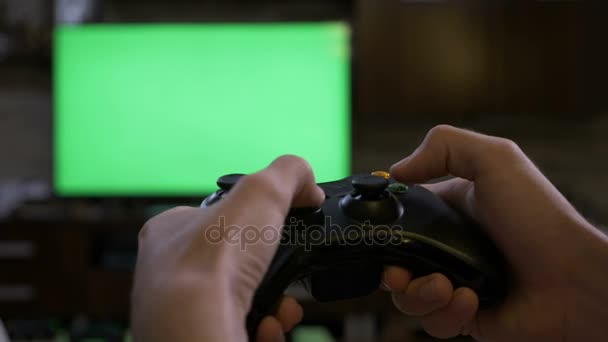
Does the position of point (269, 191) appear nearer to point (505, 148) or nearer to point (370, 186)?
point (370, 186)

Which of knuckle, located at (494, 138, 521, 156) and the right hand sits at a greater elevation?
knuckle, located at (494, 138, 521, 156)

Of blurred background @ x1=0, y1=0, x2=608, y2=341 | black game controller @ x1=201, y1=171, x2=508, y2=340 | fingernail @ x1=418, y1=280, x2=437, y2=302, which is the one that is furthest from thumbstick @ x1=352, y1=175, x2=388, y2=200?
blurred background @ x1=0, y1=0, x2=608, y2=341

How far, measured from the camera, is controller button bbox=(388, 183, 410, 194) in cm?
68

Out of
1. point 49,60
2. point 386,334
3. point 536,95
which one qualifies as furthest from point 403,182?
point 49,60

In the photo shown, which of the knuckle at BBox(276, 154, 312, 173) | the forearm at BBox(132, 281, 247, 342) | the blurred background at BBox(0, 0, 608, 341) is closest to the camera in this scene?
the forearm at BBox(132, 281, 247, 342)

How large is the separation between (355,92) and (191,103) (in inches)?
21.0

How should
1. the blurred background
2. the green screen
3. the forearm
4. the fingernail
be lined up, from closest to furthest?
the forearm → the fingernail → the blurred background → the green screen

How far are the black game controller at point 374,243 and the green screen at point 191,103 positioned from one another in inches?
51.0

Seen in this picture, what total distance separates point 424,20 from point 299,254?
1472 millimetres

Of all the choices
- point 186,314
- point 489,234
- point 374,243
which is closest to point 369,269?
point 374,243

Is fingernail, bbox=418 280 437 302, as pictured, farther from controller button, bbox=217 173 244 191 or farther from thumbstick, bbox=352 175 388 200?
controller button, bbox=217 173 244 191

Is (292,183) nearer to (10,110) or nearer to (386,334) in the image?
(386,334)

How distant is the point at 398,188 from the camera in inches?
26.8

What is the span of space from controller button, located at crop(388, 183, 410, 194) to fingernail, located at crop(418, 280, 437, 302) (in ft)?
0.34
